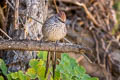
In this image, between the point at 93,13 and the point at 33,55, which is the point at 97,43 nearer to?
the point at 93,13

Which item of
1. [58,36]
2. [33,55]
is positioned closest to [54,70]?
[58,36]

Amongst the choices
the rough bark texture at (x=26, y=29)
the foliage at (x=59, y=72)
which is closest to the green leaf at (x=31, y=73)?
the foliage at (x=59, y=72)

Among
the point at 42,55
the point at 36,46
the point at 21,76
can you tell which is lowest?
the point at 21,76

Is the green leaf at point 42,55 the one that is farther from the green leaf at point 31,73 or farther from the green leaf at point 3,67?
the green leaf at point 3,67

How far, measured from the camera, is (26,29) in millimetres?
3826

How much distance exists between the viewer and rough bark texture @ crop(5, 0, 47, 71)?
384 centimetres

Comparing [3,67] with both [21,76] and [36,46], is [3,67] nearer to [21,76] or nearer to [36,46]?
[21,76]

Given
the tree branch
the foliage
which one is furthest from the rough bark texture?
the tree branch

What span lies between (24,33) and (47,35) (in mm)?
551

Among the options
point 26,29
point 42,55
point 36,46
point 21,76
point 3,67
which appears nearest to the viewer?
point 36,46

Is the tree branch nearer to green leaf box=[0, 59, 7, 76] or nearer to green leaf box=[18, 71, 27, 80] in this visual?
green leaf box=[18, 71, 27, 80]

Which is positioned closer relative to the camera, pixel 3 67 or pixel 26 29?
pixel 3 67

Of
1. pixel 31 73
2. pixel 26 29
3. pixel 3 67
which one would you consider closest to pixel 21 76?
pixel 31 73

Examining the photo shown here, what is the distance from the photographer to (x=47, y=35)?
3.38 meters
